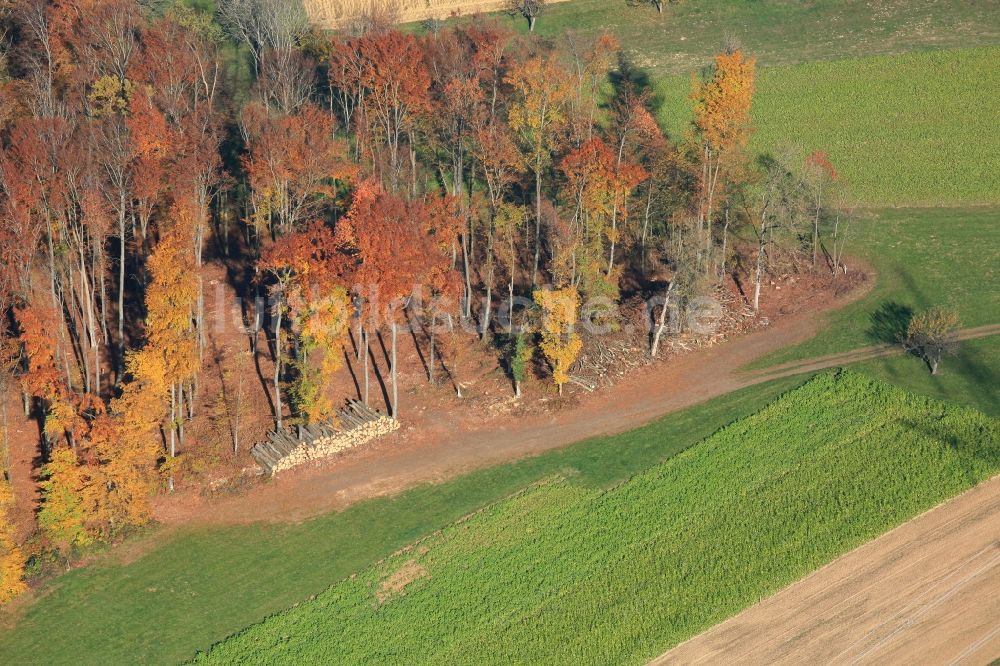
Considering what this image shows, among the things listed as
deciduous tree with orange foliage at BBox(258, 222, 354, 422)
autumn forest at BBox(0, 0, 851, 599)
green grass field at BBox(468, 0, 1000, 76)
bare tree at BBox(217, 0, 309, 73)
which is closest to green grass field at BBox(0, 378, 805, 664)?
autumn forest at BBox(0, 0, 851, 599)

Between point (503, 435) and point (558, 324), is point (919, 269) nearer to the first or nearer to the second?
point (558, 324)

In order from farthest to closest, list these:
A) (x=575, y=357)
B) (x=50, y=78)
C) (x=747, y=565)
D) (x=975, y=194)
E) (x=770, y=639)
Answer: (x=975, y=194) < (x=50, y=78) < (x=575, y=357) < (x=747, y=565) < (x=770, y=639)

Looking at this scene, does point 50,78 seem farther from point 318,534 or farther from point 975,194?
point 975,194

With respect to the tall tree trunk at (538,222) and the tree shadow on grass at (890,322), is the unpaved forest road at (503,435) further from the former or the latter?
the tall tree trunk at (538,222)

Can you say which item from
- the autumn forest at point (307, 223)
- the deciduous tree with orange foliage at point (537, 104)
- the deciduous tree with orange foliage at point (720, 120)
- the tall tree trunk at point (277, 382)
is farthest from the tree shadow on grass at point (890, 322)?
the tall tree trunk at point (277, 382)

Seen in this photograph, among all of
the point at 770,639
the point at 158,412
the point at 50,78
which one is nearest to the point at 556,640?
the point at 770,639

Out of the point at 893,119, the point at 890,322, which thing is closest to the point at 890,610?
the point at 890,322

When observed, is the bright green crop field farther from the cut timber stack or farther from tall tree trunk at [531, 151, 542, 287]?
tall tree trunk at [531, 151, 542, 287]
